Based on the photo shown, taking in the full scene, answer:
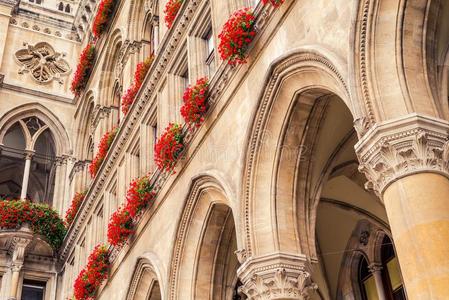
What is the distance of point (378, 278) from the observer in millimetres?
15273

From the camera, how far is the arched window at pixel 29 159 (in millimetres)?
28281

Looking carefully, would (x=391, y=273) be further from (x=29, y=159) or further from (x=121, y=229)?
(x=29, y=159)

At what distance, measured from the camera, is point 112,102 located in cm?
2472

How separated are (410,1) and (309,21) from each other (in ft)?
7.05

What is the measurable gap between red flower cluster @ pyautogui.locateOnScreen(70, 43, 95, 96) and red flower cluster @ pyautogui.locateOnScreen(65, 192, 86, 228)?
5.38m

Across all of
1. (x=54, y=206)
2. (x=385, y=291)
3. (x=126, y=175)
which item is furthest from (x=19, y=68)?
(x=385, y=291)

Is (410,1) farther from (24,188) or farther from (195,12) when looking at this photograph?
(24,188)

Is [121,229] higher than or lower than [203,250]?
higher

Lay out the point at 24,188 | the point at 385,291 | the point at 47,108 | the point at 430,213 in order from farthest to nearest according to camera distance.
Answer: the point at 47,108
the point at 24,188
the point at 385,291
the point at 430,213

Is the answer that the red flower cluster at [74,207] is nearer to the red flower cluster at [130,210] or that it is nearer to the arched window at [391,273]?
the red flower cluster at [130,210]

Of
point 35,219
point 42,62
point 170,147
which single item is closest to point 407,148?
point 170,147

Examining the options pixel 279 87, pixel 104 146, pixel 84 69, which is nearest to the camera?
pixel 279 87

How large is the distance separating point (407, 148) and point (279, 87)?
144 inches

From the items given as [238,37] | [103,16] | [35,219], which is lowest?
[238,37]
